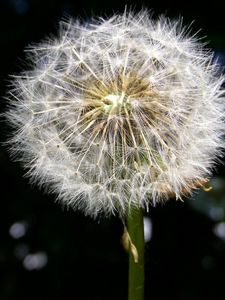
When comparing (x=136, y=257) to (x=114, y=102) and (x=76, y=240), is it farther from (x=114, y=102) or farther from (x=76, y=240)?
(x=76, y=240)

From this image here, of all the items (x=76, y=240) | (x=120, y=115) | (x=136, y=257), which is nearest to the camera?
(x=136, y=257)

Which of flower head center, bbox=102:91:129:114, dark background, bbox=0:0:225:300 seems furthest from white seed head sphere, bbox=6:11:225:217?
dark background, bbox=0:0:225:300

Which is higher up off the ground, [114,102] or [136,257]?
[114,102]

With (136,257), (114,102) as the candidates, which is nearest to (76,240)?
(114,102)

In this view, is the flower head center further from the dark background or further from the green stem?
the dark background

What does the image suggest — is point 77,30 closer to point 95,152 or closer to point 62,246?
point 95,152

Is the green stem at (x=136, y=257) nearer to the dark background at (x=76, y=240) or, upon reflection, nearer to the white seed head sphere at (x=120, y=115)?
the white seed head sphere at (x=120, y=115)

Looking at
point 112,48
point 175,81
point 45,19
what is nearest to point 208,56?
point 175,81

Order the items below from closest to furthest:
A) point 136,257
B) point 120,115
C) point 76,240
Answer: point 136,257 < point 120,115 < point 76,240
